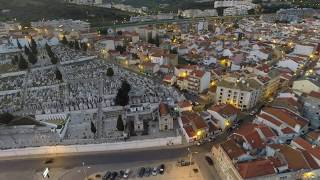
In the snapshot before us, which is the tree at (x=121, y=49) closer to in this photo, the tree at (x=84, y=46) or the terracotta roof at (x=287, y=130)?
the tree at (x=84, y=46)

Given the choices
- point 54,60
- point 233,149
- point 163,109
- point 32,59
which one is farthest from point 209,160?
point 32,59

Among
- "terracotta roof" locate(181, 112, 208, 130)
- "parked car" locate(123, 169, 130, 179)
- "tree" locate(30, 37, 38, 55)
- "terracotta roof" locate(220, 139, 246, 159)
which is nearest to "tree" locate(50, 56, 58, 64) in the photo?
"tree" locate(30, 37, 38, 55)

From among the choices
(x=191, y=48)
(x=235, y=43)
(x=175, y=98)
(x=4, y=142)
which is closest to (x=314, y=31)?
(x=235, y=43)

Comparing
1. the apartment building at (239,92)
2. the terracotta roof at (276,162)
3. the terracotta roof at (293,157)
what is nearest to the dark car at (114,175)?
the terracotta roof at (276,162)

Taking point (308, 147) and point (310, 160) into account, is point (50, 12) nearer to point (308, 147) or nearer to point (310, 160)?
point (308, 147)

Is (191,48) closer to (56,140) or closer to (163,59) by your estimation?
(163,59)
